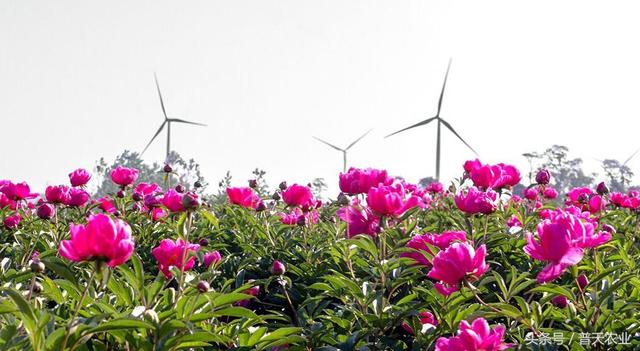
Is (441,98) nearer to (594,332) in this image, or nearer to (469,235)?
(469,235)

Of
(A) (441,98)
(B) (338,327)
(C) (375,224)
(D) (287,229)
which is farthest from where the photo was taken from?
(A) (441,98)

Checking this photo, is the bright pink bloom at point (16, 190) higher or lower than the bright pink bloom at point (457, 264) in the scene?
higher

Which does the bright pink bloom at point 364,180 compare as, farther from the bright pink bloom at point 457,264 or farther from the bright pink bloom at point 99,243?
the bright pink bloom at point 99,243

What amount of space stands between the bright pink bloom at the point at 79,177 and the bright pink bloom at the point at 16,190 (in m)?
0.29

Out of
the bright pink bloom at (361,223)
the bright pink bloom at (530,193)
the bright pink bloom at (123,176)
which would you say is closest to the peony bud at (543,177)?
the bright pink bloom at (530,193)

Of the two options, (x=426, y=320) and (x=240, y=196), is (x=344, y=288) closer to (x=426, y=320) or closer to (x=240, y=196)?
(x=426, y=320)

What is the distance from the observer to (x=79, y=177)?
4.93 m

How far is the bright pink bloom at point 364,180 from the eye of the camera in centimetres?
307

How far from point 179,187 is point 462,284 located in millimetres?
3468

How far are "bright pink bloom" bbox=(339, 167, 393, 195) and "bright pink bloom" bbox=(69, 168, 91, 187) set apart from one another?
8.06 ft

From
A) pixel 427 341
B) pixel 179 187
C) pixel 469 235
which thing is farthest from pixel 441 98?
pixel 427 341

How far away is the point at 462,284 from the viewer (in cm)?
210

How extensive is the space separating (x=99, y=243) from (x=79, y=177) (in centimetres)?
354

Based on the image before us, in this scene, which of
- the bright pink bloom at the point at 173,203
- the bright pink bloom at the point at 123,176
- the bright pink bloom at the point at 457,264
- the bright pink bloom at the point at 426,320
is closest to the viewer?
the bright pink bloom at the point at 457,264
